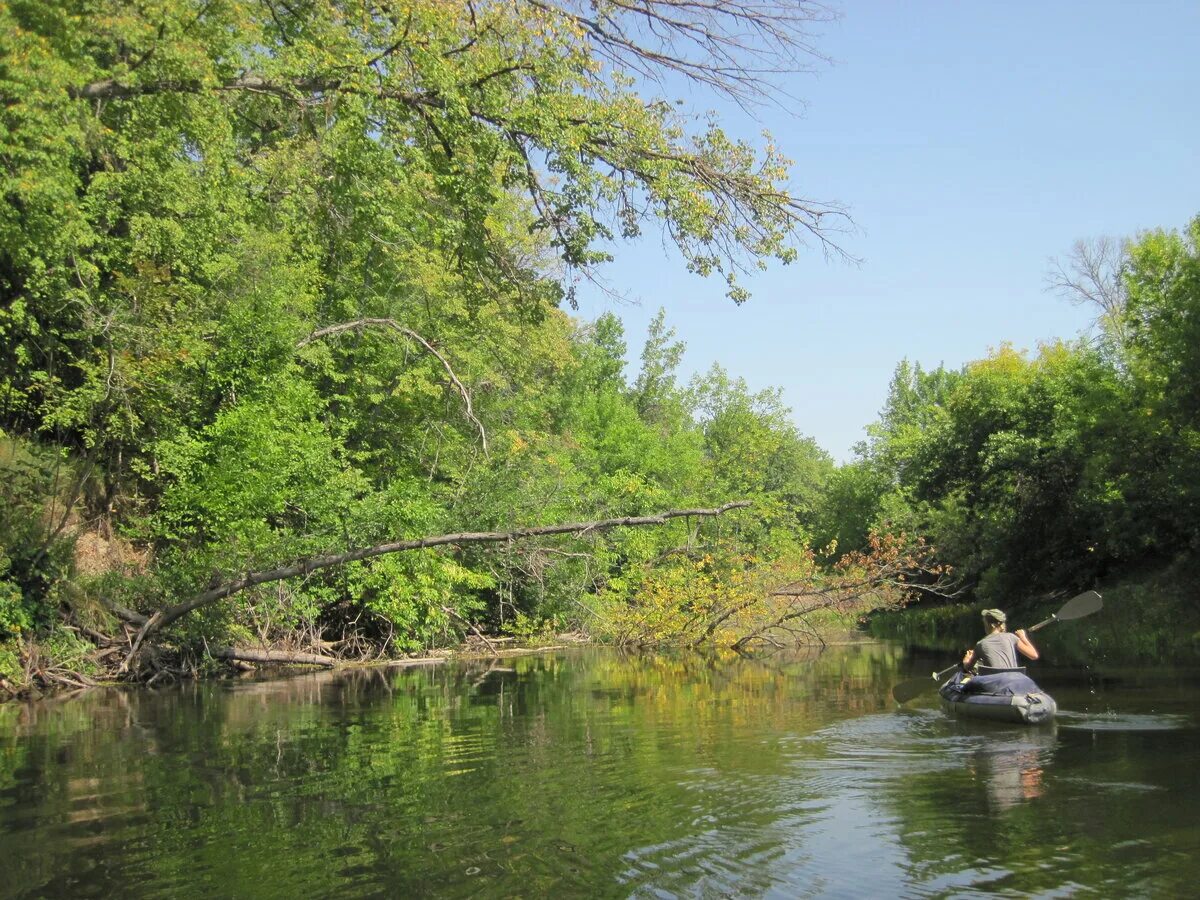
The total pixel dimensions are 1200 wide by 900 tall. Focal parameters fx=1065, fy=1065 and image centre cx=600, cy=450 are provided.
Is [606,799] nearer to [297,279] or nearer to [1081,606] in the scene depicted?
[1081,606]

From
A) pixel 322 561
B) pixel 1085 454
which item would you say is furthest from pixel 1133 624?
pixel 322 561

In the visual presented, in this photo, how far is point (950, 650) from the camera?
25000 mm

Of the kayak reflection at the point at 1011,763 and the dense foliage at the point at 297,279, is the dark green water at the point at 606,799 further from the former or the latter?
the dense foliage at the point at 297,279

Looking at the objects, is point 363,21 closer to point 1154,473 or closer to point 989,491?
point 1154,473

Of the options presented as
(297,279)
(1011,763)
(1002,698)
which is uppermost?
(297,279)

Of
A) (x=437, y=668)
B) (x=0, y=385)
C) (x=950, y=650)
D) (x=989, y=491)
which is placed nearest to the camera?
(x=0, y=385)

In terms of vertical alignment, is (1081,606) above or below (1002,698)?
above

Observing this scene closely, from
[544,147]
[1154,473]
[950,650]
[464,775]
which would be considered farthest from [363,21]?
[1154,473]

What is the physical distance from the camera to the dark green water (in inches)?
250

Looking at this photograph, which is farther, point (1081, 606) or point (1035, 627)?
point (1081, 606)

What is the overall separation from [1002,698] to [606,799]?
594 centimetres

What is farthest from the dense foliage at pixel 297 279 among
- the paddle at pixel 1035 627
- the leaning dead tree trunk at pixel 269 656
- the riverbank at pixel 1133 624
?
the riverbank at pixel 1133 624

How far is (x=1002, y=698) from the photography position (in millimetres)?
12281

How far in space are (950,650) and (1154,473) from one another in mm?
6372
